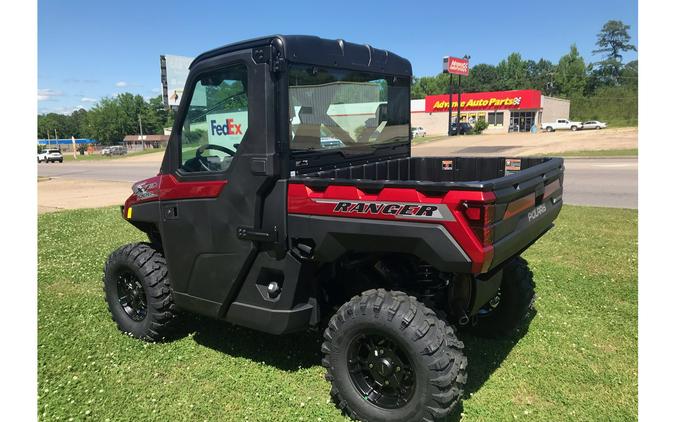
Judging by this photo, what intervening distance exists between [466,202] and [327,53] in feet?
5.14

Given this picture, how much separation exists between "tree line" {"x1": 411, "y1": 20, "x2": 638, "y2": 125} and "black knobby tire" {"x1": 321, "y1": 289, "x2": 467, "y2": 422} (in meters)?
59.6

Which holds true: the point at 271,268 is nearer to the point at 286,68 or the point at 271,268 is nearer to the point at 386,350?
the point at 386,350

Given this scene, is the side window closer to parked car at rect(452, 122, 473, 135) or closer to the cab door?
the cab door

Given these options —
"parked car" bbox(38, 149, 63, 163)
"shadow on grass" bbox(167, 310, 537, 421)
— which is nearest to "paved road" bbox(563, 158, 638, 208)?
"shadow on grass" bbox(167, 310, 537, 421)

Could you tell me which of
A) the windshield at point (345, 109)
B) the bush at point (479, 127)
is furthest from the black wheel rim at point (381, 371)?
the bush at point (479, 127)

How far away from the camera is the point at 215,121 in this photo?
3.57 metres

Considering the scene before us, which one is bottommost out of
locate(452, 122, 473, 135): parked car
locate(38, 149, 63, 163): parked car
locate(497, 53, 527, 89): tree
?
locate(38, 149, 63, 163): parked car

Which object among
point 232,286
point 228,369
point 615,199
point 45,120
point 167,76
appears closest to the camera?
point 232,286

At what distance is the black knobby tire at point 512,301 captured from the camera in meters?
4.07

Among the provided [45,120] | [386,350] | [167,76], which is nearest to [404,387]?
[386,350]

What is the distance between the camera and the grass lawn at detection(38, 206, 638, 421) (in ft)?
10.7

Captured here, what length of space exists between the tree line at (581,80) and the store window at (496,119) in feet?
36.9

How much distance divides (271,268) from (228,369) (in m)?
1.01

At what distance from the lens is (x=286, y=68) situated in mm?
3156
